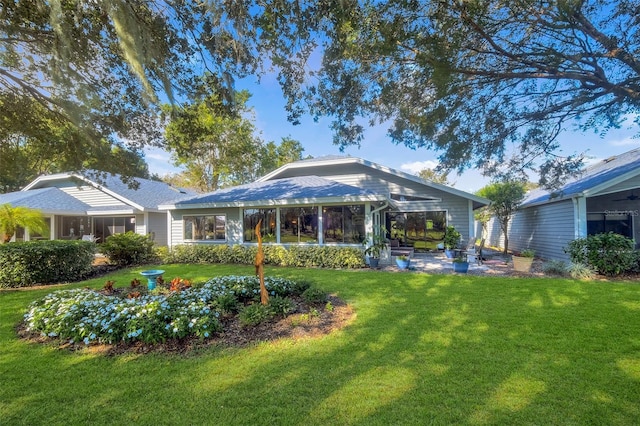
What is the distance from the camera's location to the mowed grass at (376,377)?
8.98 ft

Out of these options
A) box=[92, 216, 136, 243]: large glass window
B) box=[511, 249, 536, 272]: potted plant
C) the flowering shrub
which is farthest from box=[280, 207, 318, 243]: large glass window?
box=[92, 216, 136, 243]: large glass window

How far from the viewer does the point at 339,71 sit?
5.13 m

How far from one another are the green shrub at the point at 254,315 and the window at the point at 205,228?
9.02 m

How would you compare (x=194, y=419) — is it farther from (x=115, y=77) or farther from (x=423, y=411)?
(x=115, y=77)

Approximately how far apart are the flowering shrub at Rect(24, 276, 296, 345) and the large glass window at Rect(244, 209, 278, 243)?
23.4 feet

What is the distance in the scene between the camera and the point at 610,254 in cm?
884

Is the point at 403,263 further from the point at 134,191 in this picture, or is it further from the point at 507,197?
the point at 134,191

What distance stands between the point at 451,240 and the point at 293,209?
22.4ft

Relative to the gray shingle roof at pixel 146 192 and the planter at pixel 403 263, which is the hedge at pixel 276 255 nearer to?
the planter at pixel 403 263

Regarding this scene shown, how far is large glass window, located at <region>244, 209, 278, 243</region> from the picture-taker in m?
12.9

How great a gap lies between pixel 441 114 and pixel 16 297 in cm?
1038

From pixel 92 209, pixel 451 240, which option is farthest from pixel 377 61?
pixel 92 209

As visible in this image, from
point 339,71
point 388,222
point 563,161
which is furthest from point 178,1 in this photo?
point 388,222

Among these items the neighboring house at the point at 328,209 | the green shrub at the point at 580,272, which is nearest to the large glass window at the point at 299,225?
the neighboring house at the point at 328,209
